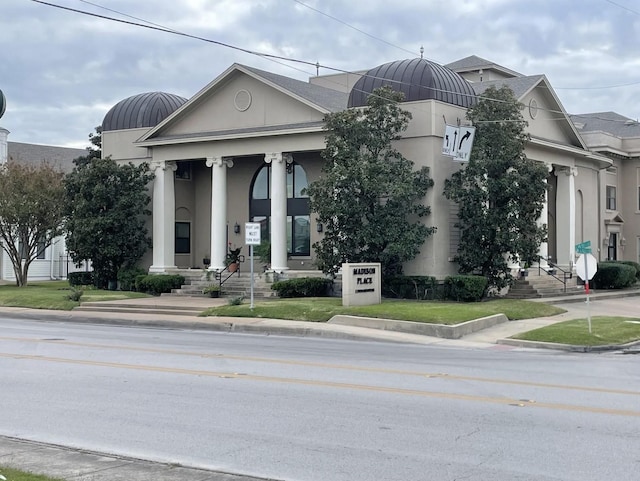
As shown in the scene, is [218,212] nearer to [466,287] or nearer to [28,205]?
[28,205]

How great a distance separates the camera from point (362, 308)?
24.0 m

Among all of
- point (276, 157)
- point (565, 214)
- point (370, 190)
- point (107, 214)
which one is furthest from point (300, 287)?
point (565, 214)

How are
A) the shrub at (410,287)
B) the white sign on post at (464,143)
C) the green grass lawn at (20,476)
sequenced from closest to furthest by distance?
1. the green grass lawn at (20,476)
2. the white sign on post at (464,143)
3. the shrub at (410,287)

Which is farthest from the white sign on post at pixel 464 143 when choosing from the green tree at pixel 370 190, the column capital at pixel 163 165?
the column capital at pixel 163 165

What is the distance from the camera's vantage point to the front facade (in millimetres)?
30078

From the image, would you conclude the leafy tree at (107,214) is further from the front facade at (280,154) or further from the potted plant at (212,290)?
the potted plant at (212,290)

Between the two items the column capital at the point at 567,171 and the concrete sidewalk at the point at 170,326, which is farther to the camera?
Result: the column capital at the point at 567,171

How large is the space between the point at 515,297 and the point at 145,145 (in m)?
17.8

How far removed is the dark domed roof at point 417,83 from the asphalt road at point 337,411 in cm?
1550

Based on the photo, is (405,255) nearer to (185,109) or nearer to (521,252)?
(521,252)

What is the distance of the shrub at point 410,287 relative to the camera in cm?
2905

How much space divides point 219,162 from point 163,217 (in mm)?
3950

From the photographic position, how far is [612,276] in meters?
37.5

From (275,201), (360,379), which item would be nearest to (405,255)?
(275,201)
